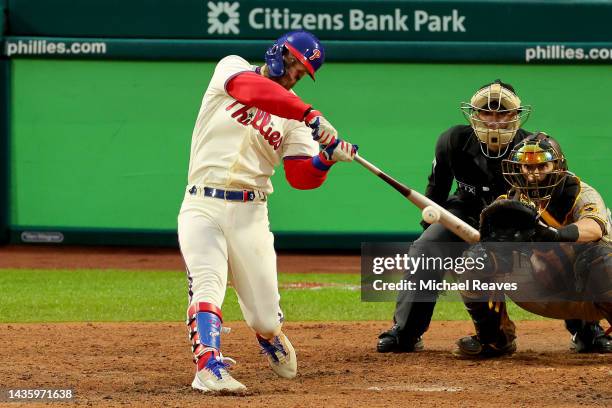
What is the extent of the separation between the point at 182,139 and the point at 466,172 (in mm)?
6889

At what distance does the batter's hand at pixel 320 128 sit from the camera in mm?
5328

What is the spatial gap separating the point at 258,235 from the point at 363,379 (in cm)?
95

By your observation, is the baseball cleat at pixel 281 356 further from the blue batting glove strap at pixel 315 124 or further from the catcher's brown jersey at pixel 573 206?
the catcher's brown jersey at pixel 573 206

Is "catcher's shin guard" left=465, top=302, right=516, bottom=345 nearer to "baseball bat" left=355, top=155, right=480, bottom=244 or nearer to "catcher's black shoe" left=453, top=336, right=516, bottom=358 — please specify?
"catcher's black shoe" left=453, top=336, right=516, bottom=358

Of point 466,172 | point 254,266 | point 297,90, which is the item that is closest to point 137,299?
point 466,172

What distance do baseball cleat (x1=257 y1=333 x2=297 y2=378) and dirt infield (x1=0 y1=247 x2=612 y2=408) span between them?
0.24ft

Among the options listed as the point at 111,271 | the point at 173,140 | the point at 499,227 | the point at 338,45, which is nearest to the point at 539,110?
the point at 338,45

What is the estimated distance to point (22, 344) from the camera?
704 cm

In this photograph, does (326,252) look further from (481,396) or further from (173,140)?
(481,396)

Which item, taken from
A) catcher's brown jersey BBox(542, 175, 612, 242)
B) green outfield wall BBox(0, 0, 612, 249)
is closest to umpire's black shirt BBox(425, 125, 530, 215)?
catcher's brown jersey BBox(542, 175, 612, 242)

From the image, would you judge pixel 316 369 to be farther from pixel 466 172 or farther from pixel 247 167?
pixel 466 172

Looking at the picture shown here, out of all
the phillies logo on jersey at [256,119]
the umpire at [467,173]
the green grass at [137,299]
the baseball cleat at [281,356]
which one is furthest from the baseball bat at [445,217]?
the green grass at [137,299]

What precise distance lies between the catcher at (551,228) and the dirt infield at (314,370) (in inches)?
13.8

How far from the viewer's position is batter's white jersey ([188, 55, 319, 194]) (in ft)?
18.3
